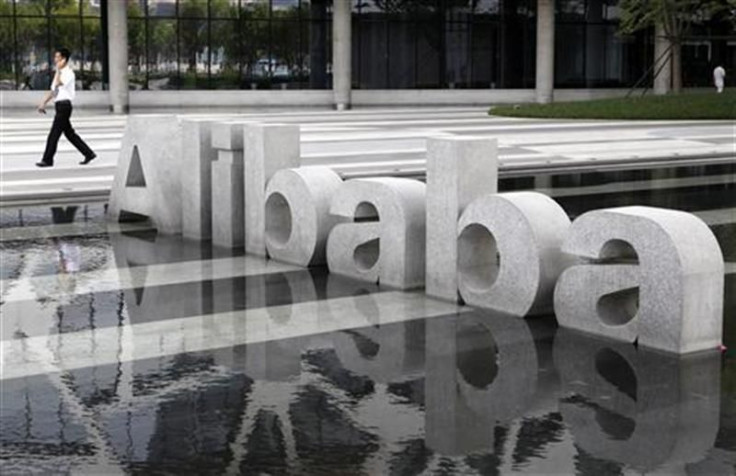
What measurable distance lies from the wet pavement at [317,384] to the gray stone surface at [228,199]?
1138mm

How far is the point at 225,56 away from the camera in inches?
1908

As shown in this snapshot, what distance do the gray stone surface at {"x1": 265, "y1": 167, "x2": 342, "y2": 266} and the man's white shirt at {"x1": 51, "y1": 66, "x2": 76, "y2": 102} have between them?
28.9 ft

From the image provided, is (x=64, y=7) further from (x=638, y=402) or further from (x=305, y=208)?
(x=638, y=402)

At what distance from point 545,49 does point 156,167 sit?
38.1 metres

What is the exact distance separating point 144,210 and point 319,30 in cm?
3766

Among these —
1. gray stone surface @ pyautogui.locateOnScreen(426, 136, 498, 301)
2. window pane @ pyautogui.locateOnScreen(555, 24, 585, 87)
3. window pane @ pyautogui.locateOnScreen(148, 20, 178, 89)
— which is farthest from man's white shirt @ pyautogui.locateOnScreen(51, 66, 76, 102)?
window pane @ pyautogui.locateOnScreen(555, 24, 585, 87)

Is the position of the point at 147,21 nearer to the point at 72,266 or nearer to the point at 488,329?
the point at 72,266

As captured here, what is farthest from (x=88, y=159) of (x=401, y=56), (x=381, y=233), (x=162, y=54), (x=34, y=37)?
(x=401, y=56)

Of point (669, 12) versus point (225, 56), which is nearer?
point (669, 12)

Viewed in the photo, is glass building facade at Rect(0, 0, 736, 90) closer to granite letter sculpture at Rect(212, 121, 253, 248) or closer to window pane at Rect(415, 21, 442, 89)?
window pane at Rect(415, 21, 442, 89)

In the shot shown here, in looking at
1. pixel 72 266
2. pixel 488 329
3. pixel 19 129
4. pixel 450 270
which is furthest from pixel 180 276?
pixel 19 129

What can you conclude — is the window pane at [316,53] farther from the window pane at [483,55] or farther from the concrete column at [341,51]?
the window pane at [483,55]

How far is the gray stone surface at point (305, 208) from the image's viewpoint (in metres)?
10.5

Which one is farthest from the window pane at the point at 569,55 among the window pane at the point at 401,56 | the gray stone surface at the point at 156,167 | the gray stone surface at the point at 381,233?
the gray stone surface at the point at 381,233
